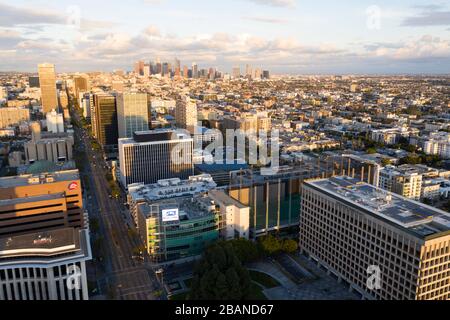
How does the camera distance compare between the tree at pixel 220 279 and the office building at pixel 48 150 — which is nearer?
the tree at pixel 220 279

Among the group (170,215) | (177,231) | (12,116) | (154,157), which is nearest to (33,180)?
(170,215)

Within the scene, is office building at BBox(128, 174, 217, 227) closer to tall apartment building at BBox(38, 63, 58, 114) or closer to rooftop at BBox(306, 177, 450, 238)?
rooftop at BBox(306, 177, 450, 238)

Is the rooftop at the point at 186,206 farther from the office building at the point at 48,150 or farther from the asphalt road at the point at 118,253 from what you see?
the office building at the point at 48,150

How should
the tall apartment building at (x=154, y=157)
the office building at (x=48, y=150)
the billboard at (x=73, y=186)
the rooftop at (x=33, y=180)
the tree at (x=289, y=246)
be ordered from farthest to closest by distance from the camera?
the office building at (x=48, y=150) → the tall apartment building at (x=154, y=157) → the rooftop at (x=33, y=180) → the tree at (x=289, y=246) → the billboard at (x=73, y=186)

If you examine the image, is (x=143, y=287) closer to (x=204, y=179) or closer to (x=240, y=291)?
(x=240, y=291)

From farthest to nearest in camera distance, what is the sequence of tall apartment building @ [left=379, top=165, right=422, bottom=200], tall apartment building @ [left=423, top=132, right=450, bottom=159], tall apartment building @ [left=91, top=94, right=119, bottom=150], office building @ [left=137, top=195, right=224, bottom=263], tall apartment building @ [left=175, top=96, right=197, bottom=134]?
tall apartment building @ [left=175, top=96, right=197, bottom=134], tall apartment building @ [left=91, top=94, right=119, bottom=150], tall apartment building @ [left=423, top=132, right=450, bottom=159], tall apartment building @ [left=379, top=165, right=422, bottom=200], office building @ [left=137, top=195, right=224, bottom=263]

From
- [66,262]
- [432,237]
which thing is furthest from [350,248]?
[66,262]

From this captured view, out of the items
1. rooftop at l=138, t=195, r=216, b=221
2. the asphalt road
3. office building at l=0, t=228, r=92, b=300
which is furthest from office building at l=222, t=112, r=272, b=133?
office building at l=0, t=228, r=92, b=300

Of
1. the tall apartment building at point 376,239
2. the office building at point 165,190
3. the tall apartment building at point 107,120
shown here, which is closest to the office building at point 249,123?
the tall apartment building at point 107,120
